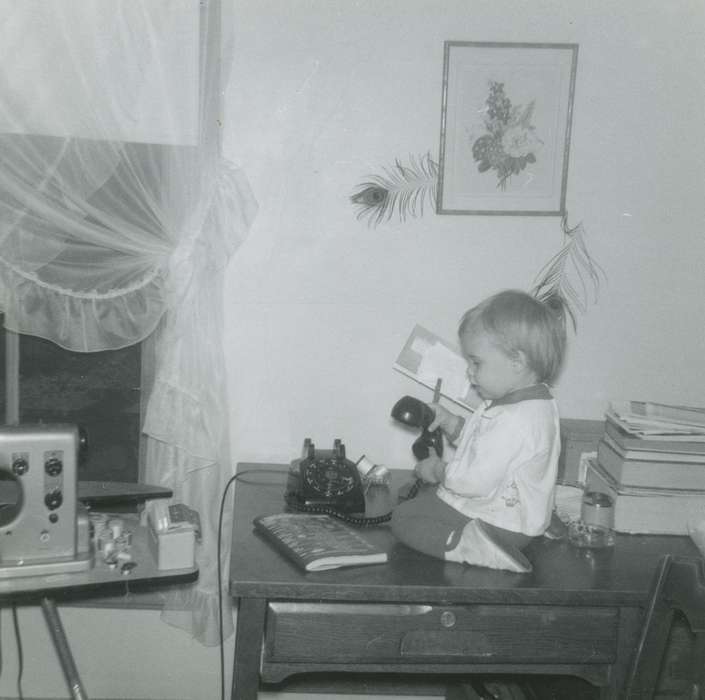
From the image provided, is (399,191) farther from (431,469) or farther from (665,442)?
(665,442)

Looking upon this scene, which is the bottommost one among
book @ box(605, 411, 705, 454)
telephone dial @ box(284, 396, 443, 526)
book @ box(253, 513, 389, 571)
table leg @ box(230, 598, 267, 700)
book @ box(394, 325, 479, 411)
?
table leg @ box(230, 598, 267, 700)

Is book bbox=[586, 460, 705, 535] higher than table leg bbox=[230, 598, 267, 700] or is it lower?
higher

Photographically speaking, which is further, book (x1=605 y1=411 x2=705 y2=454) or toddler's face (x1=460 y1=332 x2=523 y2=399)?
book (x1=605 y1=411 x2=705 y2=454)

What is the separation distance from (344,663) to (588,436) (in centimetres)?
88

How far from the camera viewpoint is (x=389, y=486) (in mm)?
2201

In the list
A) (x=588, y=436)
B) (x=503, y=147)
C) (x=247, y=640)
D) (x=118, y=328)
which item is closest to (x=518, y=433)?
(x=588, y=436)

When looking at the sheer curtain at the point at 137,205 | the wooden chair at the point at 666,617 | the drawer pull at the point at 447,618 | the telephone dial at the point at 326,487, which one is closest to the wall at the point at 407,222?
the sheer curtain at the point at 137,205

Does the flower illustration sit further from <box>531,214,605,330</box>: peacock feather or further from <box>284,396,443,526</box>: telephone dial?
<box>284,396,443,526</box>: telephone dial

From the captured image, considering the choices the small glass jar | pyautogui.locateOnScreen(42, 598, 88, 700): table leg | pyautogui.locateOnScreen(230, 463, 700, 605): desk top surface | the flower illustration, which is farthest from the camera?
the flower illustration

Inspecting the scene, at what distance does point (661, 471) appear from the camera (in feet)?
6.64

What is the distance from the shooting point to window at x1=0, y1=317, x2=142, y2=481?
2338 millimetres

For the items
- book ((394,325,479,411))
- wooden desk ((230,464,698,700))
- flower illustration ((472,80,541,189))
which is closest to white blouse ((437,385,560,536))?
wooden desk ((230,464,698,700))

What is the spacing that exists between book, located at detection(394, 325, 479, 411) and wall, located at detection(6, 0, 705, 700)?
4 centimetres

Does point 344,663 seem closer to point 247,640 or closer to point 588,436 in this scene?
point 247,640
